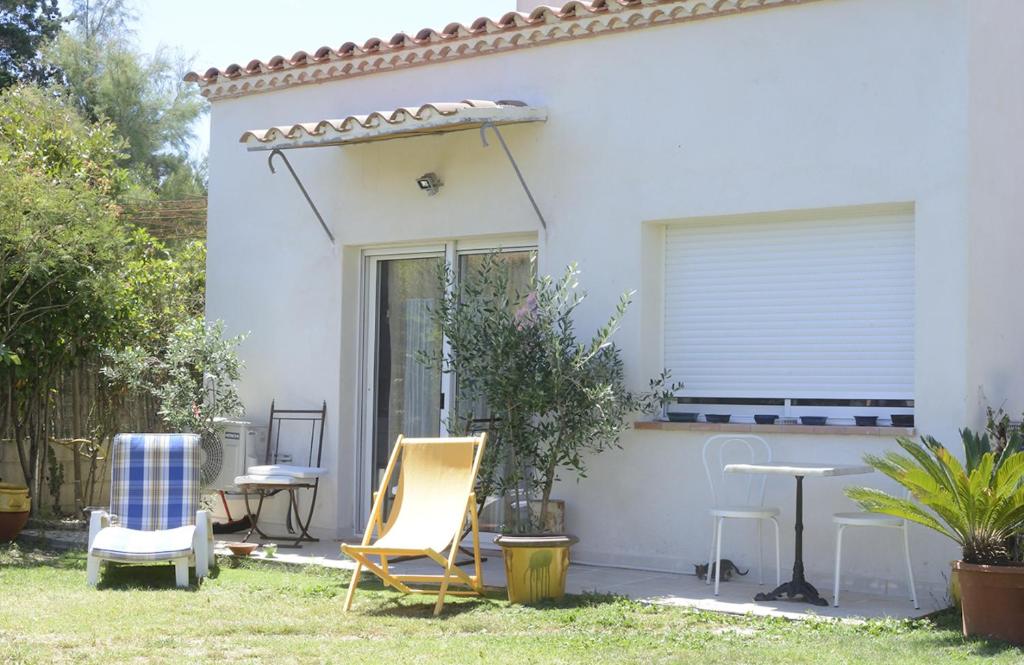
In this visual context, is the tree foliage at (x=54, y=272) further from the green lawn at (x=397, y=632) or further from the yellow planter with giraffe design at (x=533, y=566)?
the yellow planter with giraffe design at (x=533, y=566)

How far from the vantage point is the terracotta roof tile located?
966cm

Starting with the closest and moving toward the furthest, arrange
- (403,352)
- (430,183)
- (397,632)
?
1. (397,632)
2. (430,183)
3. (403,352)

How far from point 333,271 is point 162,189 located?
14.7m

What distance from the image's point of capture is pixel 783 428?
8.95 m

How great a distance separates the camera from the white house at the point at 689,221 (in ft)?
28.2

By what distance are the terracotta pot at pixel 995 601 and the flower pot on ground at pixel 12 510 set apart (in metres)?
7.90

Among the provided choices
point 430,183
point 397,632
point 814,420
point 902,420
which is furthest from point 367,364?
point 902,420

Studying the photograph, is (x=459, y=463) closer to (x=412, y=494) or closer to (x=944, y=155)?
(x=412, y=494)

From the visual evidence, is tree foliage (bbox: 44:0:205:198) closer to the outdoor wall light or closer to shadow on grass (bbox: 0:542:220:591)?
shadow on grass (bbox: 0:542:220:591)

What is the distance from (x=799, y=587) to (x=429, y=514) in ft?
8.14

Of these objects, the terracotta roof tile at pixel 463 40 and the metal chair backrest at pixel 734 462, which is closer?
the metal chair backrest at pixel 734 462

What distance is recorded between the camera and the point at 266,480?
34.6 feet

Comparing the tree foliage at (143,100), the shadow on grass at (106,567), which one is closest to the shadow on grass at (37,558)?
the shadow on grass at (106,567)

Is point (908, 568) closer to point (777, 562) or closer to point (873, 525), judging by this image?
point (873, 525)
